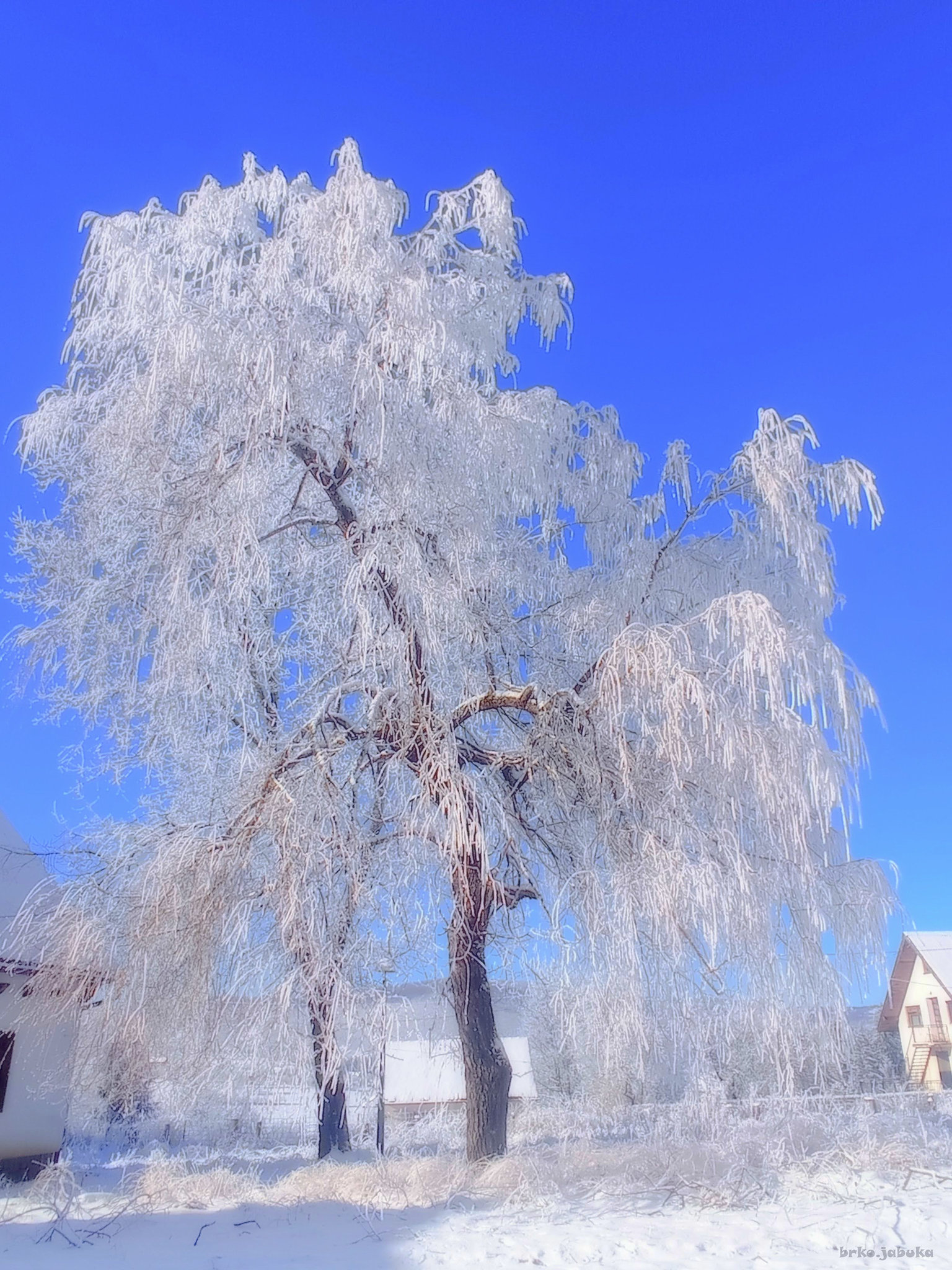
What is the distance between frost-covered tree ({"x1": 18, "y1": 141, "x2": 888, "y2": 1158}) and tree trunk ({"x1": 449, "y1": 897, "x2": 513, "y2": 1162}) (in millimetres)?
24

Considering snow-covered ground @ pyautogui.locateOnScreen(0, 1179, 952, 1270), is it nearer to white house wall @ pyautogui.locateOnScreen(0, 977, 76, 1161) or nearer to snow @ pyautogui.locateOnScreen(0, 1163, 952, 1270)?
snow @ pyautogui.locateOnScreen(0, 1163, 952, 1270)

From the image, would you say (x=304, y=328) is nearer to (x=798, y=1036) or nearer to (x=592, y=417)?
(x=592, y=417)

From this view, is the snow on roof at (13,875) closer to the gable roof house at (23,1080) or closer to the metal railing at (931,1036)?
the gable roof house at (23,1080)

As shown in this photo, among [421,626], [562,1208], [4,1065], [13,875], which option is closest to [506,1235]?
[562,1208]

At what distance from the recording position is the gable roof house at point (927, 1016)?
75.4 feet

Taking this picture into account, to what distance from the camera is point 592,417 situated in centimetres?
804

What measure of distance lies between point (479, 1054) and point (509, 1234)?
99.8 inches

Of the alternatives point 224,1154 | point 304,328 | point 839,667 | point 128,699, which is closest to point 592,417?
point 304,328

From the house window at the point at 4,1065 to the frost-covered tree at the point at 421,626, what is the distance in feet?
11.2

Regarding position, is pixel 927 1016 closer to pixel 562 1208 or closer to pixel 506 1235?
pixel 562 1208

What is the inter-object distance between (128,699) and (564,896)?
155 inches

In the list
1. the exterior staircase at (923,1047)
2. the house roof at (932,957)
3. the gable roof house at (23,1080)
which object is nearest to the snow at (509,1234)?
the gable roof house at (23,1080)

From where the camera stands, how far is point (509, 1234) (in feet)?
15.0

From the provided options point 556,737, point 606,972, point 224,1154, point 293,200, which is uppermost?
point 293,200
